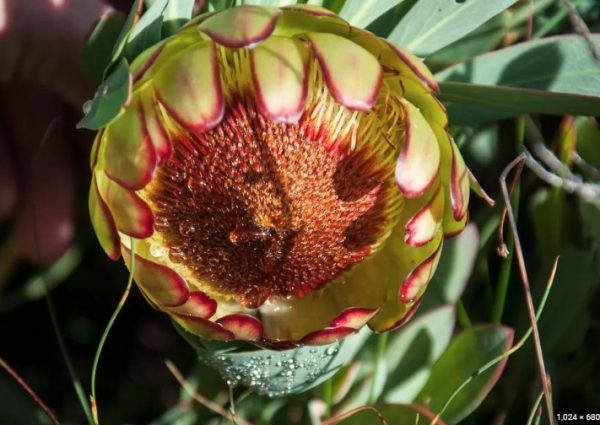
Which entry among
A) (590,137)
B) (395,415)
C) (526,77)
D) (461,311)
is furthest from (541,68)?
(395,415)

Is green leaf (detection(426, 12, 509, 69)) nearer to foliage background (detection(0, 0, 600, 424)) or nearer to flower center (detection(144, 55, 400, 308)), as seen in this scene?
foliage background (detection(0, 0, 600, 424))

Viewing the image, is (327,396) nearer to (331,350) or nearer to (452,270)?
A: (331,350)

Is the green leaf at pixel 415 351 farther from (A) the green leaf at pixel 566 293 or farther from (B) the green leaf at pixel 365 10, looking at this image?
(B) the green leaf at pixel 365 10

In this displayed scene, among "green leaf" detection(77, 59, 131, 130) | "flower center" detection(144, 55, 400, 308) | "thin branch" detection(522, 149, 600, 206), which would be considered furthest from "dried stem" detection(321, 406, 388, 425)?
"green leaf" detection(77, 59, 131, 130)

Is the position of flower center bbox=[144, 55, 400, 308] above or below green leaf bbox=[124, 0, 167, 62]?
below

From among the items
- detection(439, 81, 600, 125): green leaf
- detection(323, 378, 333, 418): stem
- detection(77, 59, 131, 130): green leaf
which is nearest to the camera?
detection(77, 59, 131, 130): green leaf

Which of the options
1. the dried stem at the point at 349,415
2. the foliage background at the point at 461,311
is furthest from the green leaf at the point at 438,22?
the dried stem at the point at 349,415

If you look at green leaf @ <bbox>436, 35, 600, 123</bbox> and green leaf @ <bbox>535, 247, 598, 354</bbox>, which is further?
green leaf @ <bbox>535, 247, 598, 354</bbox>
